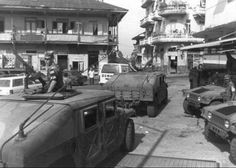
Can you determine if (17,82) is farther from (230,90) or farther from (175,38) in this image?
(175,38)

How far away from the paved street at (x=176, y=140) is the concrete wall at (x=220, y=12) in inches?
499

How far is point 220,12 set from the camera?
24.2m

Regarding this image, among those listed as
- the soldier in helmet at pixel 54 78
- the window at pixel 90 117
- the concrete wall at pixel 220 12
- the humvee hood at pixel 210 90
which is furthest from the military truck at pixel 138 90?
the concrete wall at pixel 220 12

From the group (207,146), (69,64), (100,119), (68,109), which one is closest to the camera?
(68,109)

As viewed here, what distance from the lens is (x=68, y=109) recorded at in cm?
480

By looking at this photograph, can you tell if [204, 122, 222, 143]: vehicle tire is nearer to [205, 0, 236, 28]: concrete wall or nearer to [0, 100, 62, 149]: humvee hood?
[0, 100, 62, 149]: humvee hood

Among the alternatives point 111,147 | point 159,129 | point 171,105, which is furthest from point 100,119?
point 171,105

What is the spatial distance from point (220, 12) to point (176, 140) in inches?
704

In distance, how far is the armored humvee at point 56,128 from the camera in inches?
159

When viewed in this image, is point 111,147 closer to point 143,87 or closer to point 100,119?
point 100,119

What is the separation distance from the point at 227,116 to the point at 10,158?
462 centimetres

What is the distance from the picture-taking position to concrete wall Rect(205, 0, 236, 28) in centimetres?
2230

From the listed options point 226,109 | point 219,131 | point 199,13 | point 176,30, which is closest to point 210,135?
point 226,109

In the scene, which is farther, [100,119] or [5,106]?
[100,119]
